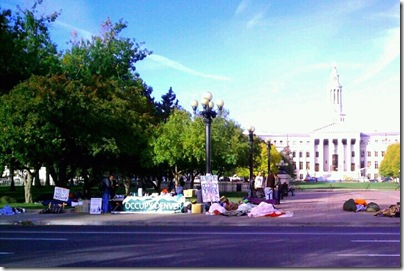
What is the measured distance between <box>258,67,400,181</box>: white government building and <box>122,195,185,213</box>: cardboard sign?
431 feet

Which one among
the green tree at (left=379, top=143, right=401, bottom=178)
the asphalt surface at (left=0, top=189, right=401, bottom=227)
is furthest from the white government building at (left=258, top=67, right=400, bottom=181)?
the asphalt surface at (left=0, top=189, right=401, bottom=227)

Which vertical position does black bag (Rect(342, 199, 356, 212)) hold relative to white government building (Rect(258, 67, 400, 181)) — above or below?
below

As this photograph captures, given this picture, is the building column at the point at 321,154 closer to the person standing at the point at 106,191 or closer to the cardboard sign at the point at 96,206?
the person standing at the point at 106,191

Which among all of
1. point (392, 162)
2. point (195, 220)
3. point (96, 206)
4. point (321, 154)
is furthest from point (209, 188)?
point (321, 154)

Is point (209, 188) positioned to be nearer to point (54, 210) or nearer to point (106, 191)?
point (106, 191)

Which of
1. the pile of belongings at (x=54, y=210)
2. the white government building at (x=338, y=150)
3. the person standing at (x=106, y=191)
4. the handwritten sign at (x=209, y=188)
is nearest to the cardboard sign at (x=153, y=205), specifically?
the person standing at (x=106, y=191)

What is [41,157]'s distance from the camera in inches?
1368

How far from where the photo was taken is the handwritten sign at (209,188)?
87.4 feet

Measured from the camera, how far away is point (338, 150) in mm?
160875

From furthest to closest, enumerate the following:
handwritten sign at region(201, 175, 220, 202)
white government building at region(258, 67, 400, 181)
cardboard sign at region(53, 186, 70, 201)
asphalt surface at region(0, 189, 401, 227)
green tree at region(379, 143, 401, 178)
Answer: white government building at region(258, 67, 400, 181) → green tree at region(379, 143, 401, 178) → cardboard sign at region(53, 186, 70, 201) → handwritten sign at region(201, 175, 220, 202) → asphalt surface at region(0, 189, 401, 227)

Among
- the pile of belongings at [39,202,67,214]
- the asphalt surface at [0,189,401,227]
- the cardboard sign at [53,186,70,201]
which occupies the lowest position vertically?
the asphalt surface at [0,189,401,227]

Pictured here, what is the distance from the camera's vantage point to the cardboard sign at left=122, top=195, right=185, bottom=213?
→ 85.5 feet

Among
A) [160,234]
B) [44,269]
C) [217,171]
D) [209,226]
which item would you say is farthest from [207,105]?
[217,171]

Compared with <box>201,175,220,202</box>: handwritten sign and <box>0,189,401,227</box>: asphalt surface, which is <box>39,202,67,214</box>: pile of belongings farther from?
<box>201,175,220,202</box>: handwritten sign
